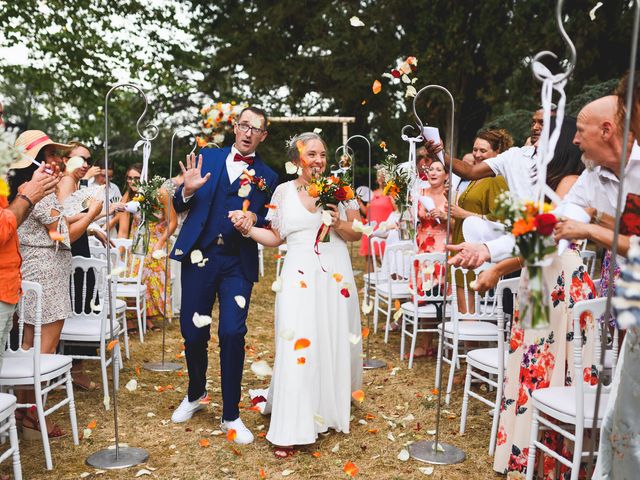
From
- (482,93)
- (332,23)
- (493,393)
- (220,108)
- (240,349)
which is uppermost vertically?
(332,23)

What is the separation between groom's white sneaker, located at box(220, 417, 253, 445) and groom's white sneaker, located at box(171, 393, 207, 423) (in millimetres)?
432

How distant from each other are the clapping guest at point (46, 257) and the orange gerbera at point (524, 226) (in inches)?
113

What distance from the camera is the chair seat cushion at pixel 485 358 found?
3.64 meters

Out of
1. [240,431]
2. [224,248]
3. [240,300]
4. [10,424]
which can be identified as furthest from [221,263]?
[10,424]

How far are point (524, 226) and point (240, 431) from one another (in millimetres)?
2515

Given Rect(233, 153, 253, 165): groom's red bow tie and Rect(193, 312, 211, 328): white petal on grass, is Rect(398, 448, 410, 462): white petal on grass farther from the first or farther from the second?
Rect(233, 153, 253, 165): groom's red bow tie

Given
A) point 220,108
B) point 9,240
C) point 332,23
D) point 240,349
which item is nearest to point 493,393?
point 240,349

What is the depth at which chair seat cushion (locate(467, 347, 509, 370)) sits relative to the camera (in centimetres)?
364

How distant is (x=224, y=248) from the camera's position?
3.86 m

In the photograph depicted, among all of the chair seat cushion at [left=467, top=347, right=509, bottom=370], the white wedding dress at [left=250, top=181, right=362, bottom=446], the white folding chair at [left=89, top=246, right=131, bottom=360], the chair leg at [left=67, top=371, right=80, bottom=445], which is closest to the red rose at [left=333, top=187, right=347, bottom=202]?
the white wedding dress at [left=250, top=181, right=362, bottom=446]

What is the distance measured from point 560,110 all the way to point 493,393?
3.39 m

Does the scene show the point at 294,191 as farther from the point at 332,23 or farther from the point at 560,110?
the point at 332,23

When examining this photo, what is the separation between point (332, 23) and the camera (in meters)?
14.8

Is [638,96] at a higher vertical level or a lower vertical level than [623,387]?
higher
